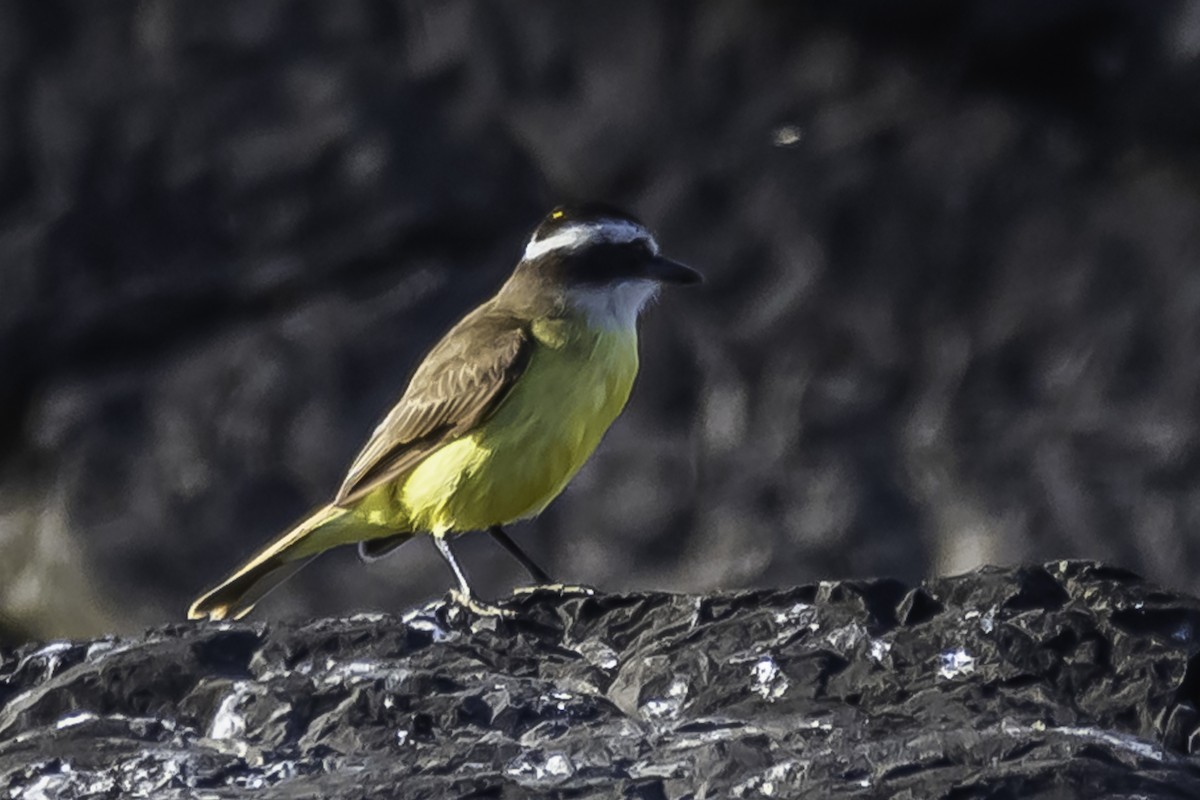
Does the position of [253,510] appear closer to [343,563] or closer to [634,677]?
[343,563]

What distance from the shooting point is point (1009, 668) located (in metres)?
5.48

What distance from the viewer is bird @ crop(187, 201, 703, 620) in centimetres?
748

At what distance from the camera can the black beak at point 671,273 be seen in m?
7.91

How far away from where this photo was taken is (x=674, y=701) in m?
5.57

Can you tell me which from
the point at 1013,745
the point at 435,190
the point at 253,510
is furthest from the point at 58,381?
the point at 1013,745

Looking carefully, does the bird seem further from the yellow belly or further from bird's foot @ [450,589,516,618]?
bird's foot @ [450,589,516,618]

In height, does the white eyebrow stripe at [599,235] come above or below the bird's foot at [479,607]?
above

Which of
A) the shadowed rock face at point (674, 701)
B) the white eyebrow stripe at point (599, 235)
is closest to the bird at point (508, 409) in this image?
the white eyebrow stripe at point (599, 235)

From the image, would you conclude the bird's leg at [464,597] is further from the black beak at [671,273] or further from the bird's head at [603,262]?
the black beak at [671,273]

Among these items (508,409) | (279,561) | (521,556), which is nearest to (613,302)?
(508,409)

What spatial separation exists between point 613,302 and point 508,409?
0.55m

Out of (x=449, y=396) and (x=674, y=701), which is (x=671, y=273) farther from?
(x=674, y=701)

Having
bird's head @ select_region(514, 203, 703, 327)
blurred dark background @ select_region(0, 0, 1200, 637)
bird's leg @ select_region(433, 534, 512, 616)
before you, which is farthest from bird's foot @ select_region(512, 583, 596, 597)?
blurred dark background @ select_region(0, 0, 1200, 637)

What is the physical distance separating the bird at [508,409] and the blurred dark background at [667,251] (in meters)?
1.18
